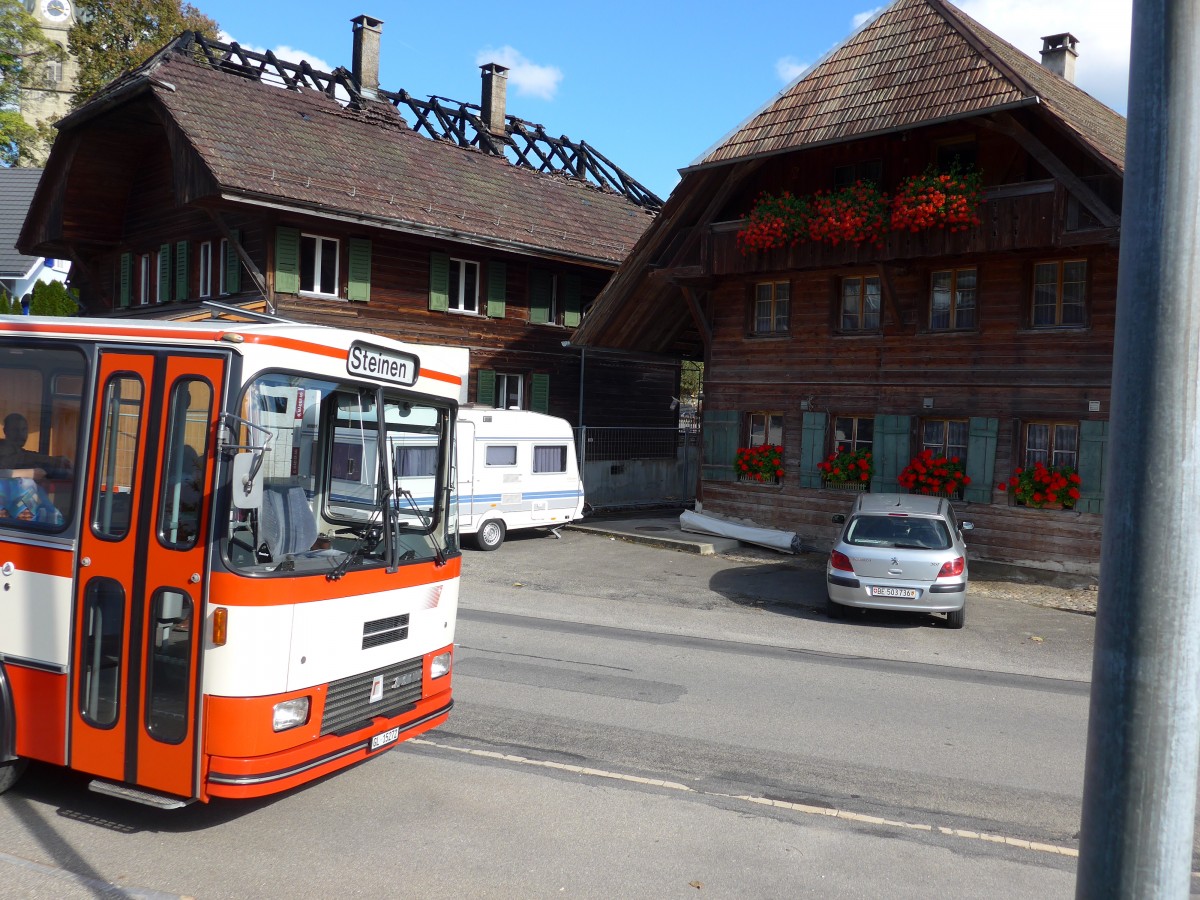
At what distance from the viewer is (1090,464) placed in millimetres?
18219

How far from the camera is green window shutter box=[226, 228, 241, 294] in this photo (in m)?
24.7

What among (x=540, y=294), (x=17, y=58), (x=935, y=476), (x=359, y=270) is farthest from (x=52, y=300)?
(x=935, y=476)

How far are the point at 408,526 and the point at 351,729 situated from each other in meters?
1.36

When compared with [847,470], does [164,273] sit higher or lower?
higher

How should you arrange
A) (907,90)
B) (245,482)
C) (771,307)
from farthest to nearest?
(771,307) < (907,90) < (245,482)

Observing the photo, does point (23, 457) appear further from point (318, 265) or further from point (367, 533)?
point (318, 265)

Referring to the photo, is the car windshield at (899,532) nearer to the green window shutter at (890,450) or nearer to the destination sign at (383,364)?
the green window shutter at (890,450)

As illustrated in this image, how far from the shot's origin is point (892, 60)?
19891 millimetres

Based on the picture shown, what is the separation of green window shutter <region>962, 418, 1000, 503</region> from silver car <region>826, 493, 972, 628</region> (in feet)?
15.9

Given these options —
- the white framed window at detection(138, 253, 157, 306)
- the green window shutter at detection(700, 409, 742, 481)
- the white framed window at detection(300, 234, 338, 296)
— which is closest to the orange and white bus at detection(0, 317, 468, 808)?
the green window shutter at detection(700, 409, 742, 481)

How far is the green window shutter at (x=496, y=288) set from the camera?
28750mm

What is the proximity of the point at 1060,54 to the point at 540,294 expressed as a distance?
15.0m

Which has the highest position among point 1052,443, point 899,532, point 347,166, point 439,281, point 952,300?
point 347,166

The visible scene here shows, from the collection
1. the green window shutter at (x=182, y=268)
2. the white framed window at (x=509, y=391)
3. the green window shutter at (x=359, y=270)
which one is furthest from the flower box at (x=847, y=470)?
the green window shutter at (x=182, y=268)
